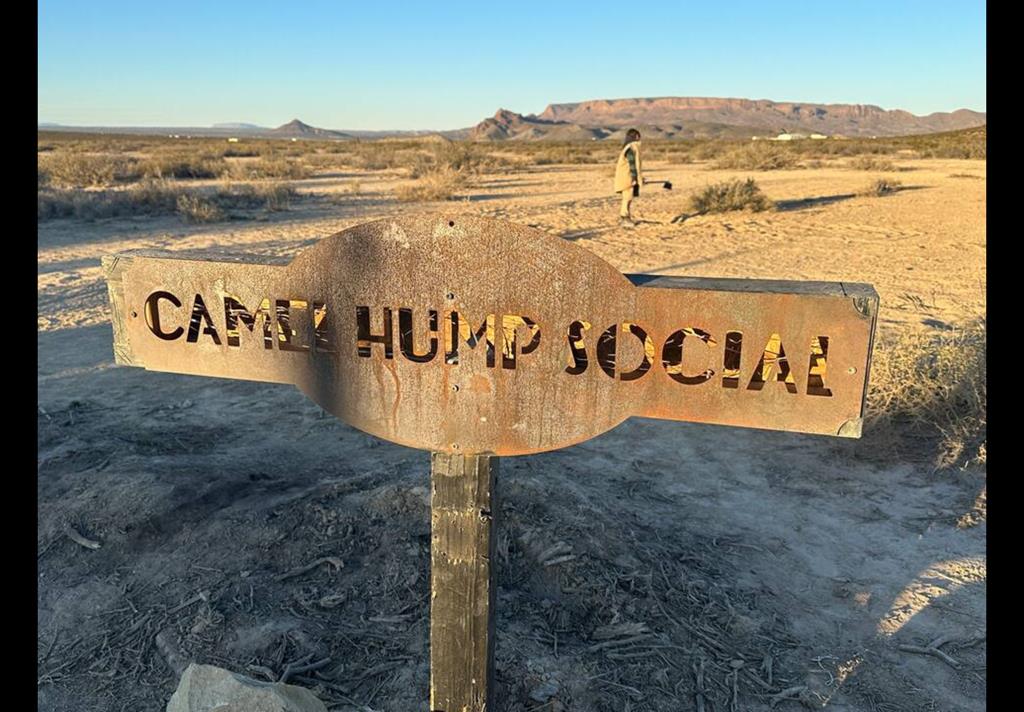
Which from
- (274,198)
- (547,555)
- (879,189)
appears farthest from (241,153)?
(547,555)

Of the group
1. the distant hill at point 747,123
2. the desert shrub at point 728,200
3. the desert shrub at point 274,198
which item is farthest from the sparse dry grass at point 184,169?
the distant hill at point 747,123

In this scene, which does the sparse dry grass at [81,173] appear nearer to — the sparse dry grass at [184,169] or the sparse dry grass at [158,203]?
the sparse dry grass at [184,169]

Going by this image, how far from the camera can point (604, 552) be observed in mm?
2922

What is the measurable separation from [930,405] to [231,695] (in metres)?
4.18

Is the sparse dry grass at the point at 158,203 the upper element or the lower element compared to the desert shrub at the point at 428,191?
lower

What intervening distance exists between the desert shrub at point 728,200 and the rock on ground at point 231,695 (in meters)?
12.3

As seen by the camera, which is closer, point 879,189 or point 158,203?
point 158,203

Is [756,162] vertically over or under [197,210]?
over

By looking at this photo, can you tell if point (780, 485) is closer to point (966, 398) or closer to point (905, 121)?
point (966, 398)

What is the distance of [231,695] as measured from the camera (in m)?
1.90

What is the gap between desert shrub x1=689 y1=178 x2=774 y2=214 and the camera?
43.0 ft

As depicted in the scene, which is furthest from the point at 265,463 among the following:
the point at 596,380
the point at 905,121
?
the point at 905,121

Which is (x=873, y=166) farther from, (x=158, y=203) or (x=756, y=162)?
(x=158, y=203)

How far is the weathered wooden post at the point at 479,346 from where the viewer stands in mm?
1425
